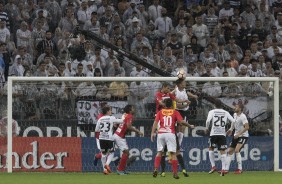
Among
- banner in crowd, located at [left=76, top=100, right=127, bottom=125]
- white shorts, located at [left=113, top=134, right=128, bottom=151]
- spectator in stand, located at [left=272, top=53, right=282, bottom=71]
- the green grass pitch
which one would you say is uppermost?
spectator in stand, located at [left=272, top=53, right=282, bottom=71]

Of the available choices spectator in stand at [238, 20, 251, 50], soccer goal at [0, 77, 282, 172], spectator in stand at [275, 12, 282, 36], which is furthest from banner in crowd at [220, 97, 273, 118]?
spectator in stand at [275, 12, 282, 36]

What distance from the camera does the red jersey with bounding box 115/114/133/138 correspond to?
1259 inches

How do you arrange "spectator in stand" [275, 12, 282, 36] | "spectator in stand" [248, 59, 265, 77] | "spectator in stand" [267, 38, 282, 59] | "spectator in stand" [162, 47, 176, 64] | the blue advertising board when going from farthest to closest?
1. "spectator in stand" [275, 12, 282, 36]
2. "spectator in stand" [267, 38, 282, 59]
3. "spectator in stand" [162, 47, 176, 64]
4. "spectator in stand" [248, 59, 265, 77]
5. the blue advertising board

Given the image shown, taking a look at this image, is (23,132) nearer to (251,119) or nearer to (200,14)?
(251,119)

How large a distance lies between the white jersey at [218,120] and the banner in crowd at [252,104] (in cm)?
157

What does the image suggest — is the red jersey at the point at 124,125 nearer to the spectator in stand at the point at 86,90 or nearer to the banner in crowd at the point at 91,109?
the banner in crowd at the point at 91,109

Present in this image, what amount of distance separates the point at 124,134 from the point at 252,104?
4011 millimetres

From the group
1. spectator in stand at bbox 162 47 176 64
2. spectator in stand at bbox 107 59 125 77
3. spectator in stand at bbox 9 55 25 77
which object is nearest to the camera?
spectator in stand at bbox 9 55 25 77

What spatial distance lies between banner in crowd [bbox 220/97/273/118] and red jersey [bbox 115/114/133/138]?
9.82 ft

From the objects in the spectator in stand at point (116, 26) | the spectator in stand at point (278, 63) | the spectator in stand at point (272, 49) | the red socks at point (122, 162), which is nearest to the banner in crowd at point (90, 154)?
the red socks at point (122, 162)

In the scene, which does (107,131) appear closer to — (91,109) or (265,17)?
(91,109)

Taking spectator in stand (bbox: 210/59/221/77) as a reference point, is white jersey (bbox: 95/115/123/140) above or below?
below

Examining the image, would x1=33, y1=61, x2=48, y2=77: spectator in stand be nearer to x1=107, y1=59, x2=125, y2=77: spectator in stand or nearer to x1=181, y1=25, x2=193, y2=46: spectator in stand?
x1=107, y1=59, x2=125, y2=77: spectator in stand

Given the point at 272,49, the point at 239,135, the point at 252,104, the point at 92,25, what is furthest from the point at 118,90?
the point at 272,49
